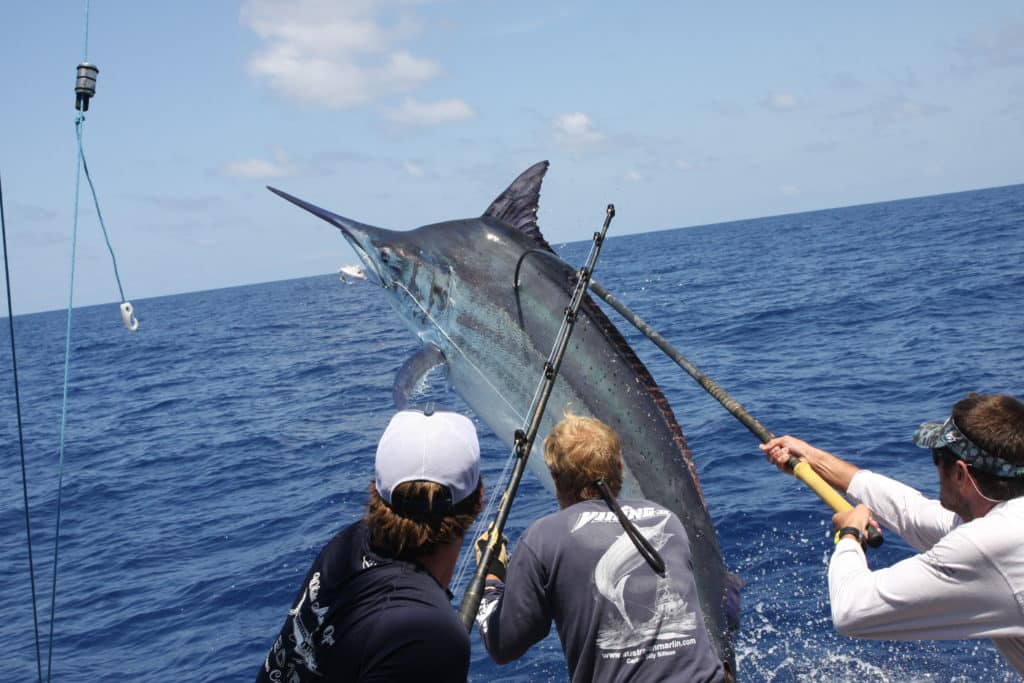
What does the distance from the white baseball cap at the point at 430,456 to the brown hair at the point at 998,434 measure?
5.45 ft

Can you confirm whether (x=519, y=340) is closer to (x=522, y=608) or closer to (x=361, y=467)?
(x=522, y=608)

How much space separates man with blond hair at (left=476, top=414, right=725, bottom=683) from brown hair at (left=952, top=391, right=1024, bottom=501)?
3.40ft

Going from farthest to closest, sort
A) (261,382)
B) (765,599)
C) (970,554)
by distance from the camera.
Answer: (261,382) → (765,599) → (970,554)

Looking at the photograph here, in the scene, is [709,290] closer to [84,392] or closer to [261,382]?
[261,382]

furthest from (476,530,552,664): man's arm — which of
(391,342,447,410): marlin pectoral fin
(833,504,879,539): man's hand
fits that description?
(391,342,447,410): marlin pectoral fin

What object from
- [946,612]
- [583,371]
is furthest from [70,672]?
[946,612]

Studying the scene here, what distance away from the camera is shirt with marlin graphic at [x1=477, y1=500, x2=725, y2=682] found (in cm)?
261

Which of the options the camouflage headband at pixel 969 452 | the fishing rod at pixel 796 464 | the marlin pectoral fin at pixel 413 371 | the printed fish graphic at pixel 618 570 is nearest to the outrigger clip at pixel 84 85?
the marlin pectoral fin at pixel 413 371

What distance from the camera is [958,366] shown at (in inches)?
463

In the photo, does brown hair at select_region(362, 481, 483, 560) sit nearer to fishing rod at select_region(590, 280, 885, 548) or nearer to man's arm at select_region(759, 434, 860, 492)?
fishing rod at select_region(590, 280, 885, 548)

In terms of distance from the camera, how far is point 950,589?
245 cm

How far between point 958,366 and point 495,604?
36.8 feet

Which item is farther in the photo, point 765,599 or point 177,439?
point 177,439

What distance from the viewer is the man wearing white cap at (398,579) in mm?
1932
